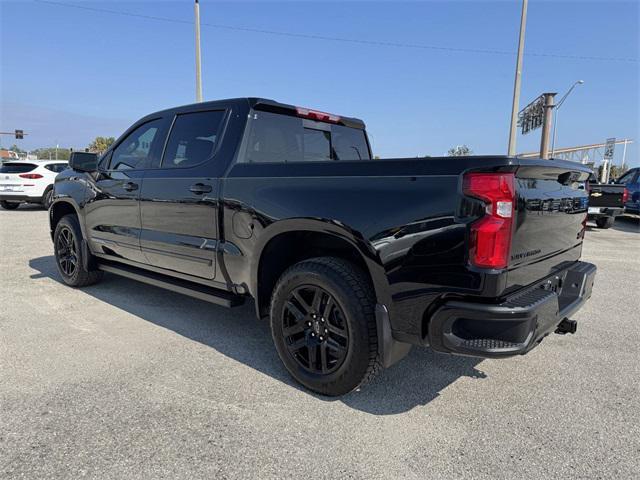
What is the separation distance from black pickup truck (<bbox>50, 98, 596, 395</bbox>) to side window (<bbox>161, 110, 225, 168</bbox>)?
15 millimetres

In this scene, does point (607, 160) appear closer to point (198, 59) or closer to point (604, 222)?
point (604, 222)

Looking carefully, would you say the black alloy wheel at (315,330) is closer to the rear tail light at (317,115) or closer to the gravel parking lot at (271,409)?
the gravel parking lot at (271,409)

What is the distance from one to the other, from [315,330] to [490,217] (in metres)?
1.28

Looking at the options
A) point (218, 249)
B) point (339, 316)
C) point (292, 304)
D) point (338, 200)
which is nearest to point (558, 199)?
point (338, 200)

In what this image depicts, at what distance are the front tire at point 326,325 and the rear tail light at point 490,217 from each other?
71 cm

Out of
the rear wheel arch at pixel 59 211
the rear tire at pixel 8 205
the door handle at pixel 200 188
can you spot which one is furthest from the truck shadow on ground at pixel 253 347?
the rear tire at pixel 8 205

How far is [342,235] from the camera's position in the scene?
255 centimetres

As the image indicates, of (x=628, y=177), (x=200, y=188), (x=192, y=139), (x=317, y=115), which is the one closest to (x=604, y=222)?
(x=628, y=177)

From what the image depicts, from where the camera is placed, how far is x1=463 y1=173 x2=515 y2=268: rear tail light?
82.0 inches

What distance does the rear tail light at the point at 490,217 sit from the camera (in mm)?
2084

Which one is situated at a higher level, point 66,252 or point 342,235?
point 342,235

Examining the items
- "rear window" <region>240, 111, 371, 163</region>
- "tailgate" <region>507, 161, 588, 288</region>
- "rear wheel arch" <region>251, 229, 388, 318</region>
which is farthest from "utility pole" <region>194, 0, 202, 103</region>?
"tailgate" <region>507, 161, 588, 288</region>

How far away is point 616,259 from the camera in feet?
26.0

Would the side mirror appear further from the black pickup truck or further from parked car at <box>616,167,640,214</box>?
parked car at <box>616,167,640,214</box>
